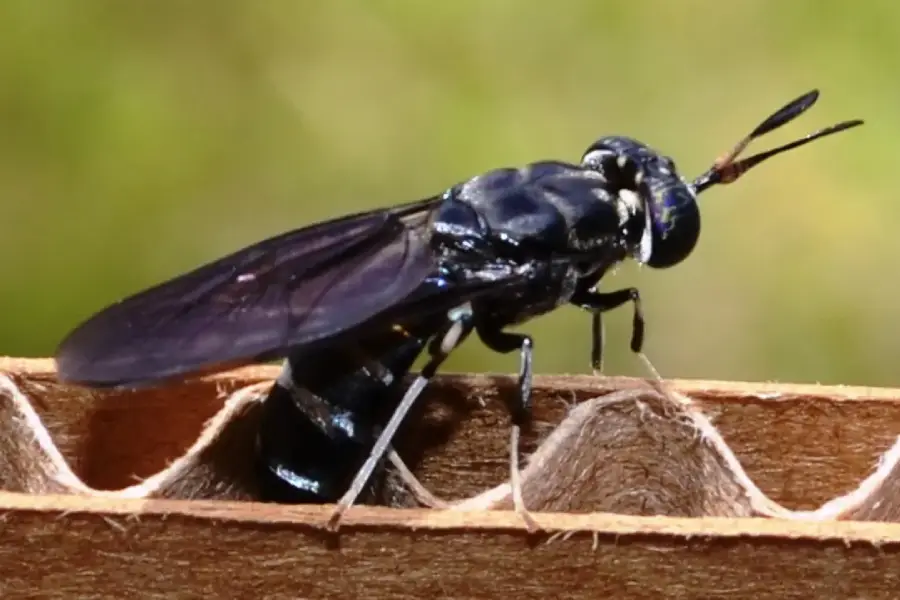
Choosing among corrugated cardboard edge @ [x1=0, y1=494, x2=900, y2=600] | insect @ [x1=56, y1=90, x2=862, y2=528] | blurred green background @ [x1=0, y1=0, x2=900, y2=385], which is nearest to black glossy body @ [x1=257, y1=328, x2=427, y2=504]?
insect @ [x1=56, y1=90, x2=862, y2=528]

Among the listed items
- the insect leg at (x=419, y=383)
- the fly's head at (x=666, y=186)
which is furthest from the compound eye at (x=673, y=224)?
the insect leg at (x=419, y=383)

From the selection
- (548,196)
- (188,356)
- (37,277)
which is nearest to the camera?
(188,356)

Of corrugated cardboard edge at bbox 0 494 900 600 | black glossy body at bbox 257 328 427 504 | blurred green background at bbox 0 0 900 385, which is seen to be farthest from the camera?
blurred green background at bbox 0 0 900 385

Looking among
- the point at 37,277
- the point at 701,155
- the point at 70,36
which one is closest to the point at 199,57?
the point at 70,36

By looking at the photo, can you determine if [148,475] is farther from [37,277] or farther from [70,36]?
[70,36]

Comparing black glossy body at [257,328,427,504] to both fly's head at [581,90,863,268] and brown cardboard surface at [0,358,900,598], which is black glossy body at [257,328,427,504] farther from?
fly's head at [581,90,863,268]

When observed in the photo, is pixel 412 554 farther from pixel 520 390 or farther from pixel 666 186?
pixel 666 186
